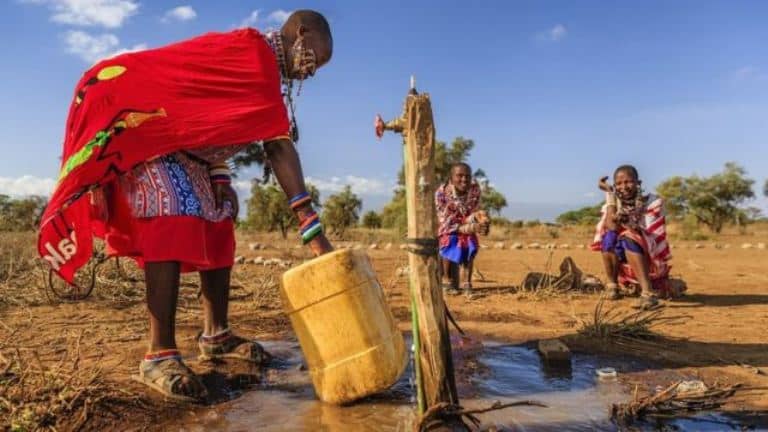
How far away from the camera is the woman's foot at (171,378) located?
268cm

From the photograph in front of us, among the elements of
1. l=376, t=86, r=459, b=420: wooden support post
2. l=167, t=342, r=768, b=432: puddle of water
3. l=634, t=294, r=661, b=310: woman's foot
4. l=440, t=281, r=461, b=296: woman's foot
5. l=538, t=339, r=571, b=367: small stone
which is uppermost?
l=376, t=86, r=459, b=420: wooden support post

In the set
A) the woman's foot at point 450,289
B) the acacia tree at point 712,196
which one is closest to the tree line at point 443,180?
the acacia tree at point 712,196

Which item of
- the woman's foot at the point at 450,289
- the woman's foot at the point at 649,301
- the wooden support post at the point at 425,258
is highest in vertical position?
the wooden support post at the point at 425,258

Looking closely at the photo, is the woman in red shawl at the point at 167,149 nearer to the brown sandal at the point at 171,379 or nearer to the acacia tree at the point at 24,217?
the brown sandal at the point at 171,379

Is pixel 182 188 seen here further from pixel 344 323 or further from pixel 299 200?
pixel 344 323

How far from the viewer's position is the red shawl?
2621 millimetres

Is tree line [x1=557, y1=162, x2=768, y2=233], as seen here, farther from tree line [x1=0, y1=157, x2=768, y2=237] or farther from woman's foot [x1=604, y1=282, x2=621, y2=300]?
woman's foot [x1=604, y1=282, x2=621, y2=300]

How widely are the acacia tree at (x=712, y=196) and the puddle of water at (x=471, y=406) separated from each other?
29.4 m

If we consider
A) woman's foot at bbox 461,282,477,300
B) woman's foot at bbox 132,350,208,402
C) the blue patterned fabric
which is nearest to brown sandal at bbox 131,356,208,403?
woman's foot at bbox 132,350,208,402

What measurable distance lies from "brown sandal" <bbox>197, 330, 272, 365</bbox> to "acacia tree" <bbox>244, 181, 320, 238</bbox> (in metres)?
16.9

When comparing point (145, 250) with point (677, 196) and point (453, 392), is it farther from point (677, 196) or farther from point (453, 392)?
point (677, 196)

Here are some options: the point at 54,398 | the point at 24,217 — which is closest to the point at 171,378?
the point at 54,398

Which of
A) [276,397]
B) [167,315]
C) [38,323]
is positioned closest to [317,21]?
[167,315]

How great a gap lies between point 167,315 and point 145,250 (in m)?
0.32
